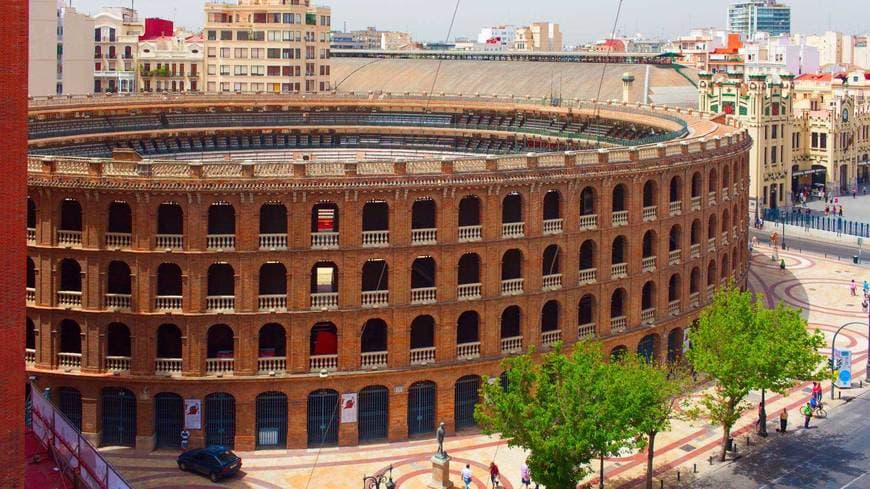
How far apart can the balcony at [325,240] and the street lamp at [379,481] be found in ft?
44.8

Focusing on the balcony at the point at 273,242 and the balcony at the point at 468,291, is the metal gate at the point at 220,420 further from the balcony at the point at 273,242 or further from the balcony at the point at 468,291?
the balcony at the point at 468,291

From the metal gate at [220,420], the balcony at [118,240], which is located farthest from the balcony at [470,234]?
the balcony at [118,240]

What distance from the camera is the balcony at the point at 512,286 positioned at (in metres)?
67.8

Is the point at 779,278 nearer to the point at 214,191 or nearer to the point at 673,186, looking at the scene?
the point at 673,186

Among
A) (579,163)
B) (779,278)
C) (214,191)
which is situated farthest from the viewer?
(779,278)

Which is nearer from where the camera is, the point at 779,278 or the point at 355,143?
the point at 779,278

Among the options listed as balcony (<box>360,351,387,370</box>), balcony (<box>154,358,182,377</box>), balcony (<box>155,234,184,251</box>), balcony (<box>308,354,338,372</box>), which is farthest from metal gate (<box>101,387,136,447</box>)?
balcony (<box>360,351,387,370</box>)

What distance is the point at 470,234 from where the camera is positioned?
218 ft

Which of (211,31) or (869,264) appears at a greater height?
(211,31)

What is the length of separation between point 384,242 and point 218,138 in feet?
187

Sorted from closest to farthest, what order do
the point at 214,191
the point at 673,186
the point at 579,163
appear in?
the point at 214,191 → the point at 579,163 → the point at 673,186

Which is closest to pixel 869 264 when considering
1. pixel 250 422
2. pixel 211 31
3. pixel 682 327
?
pixel 682 327

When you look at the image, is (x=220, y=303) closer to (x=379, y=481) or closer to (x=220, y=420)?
(x=220, y=420)

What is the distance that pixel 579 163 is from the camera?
69.6 meters
